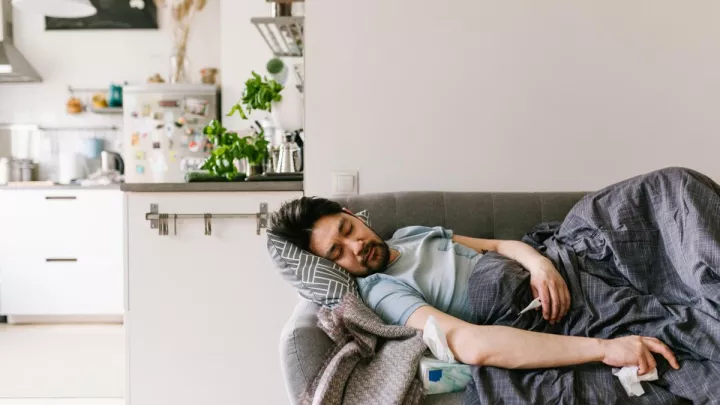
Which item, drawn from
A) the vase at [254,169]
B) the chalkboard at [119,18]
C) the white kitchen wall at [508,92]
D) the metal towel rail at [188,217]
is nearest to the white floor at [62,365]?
the metal towel rail at [188,217]

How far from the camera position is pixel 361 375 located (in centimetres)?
123

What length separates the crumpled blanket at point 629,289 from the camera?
46.2 inches

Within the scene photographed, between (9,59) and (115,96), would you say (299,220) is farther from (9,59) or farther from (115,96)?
(9,59)

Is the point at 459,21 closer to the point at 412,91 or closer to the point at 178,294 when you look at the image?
the point at 412,91

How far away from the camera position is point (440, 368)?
47.8 inches

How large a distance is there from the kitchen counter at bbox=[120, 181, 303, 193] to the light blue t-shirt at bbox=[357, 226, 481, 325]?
0.61 m

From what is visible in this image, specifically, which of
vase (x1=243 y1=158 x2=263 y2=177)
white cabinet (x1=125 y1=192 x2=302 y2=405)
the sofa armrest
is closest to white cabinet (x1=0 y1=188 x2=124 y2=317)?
vase (x1=243 y1=158 x2=263 y2=177)

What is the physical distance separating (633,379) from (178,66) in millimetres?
4141

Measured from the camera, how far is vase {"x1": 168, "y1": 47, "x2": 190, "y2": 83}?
4.47 metres

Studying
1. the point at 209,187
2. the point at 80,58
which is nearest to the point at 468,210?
the point at 209,187

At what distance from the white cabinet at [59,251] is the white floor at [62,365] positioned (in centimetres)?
20

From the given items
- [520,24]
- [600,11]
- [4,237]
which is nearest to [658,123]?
[600,11]

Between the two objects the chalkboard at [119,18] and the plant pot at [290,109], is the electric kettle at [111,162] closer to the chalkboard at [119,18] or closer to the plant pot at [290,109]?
the chalkboard at [119,18]

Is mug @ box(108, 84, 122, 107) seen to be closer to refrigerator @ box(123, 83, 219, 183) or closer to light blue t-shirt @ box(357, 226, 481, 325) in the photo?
refrigerator @ box(123, 83, 219, 183)
